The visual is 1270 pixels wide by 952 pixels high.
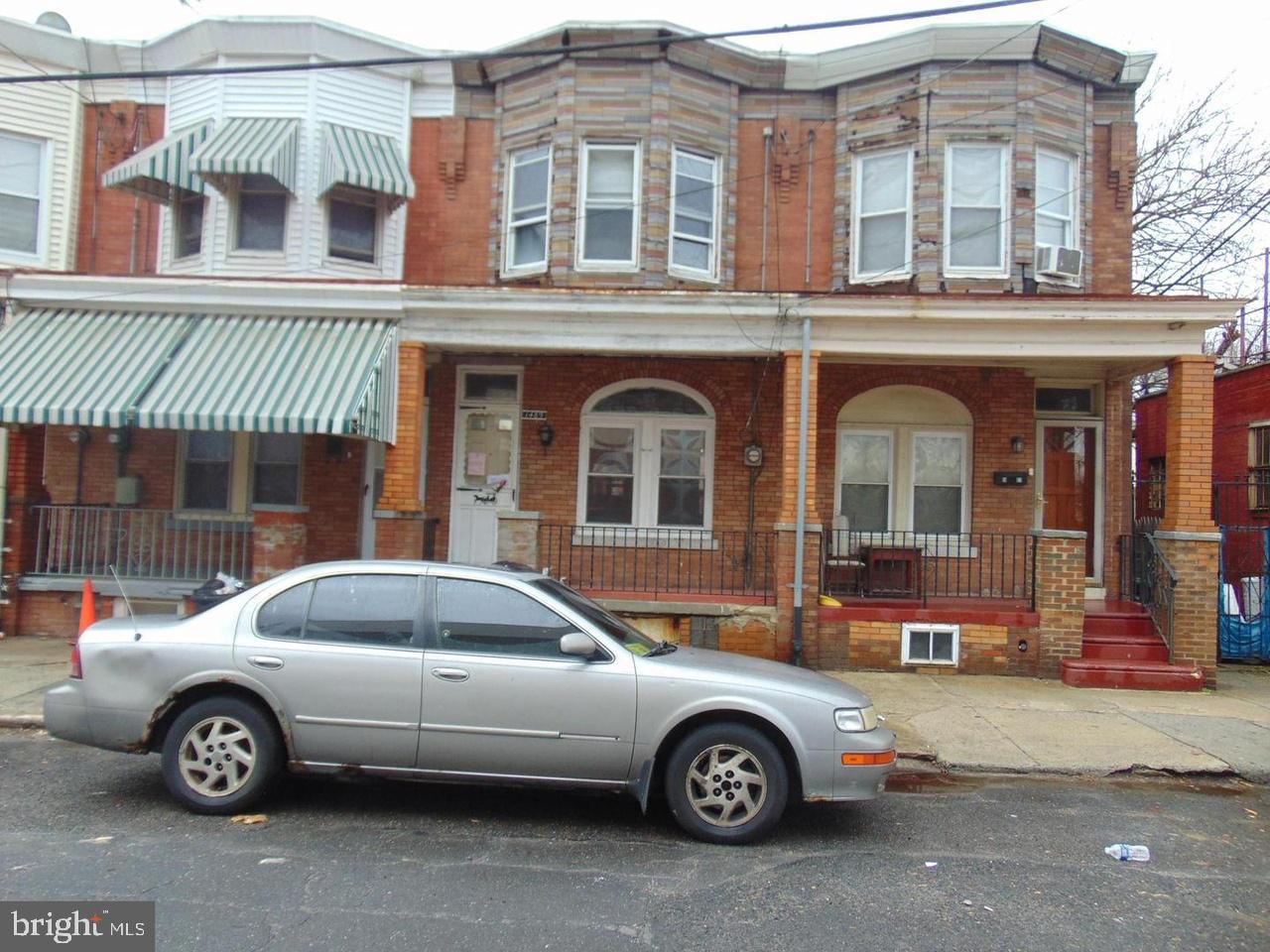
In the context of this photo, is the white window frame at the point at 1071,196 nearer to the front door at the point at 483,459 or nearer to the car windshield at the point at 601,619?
the front door at the point at 483,459

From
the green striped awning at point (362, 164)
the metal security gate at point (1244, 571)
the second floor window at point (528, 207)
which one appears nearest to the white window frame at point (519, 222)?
the second floor window at point (528, 207)

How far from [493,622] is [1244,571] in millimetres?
13342

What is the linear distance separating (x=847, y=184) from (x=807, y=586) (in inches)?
218

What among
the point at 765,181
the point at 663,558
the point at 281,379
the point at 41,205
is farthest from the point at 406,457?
the point at 41,205

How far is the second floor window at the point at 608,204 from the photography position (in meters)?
11.6

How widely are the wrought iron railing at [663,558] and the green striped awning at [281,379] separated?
2687 millimetres

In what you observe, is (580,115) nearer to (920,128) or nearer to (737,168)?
(737,168)

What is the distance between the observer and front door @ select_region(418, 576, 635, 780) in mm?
4934

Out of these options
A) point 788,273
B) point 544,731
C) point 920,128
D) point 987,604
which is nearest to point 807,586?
point 987,604

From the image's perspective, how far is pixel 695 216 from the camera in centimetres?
1191

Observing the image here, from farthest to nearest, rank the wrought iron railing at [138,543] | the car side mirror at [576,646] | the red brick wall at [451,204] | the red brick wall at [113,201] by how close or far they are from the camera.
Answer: the red brick wall at [113,201], the red brick wall at [451,204], the wrought iron railing at [138,543], the car side mirror at [576,646]

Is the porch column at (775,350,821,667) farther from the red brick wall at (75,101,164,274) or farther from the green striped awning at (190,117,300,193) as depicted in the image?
the red brick wall at (75,101,164,274)

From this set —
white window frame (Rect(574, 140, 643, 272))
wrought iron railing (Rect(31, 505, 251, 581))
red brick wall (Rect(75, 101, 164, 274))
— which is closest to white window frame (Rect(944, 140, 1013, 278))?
white window frame (Rect(574, 140, 643, 272))

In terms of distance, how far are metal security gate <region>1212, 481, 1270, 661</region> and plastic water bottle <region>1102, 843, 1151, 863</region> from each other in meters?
5.86
